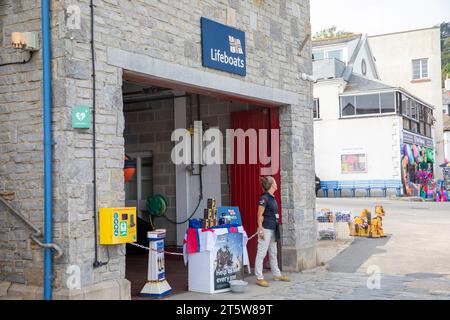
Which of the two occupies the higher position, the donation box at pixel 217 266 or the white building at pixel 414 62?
the white building at pixel 414 62

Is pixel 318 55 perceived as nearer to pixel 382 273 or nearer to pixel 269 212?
pixel 382 273

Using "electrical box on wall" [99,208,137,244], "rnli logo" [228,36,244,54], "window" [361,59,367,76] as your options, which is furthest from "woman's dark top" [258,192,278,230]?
"window" [361,59,367,76]

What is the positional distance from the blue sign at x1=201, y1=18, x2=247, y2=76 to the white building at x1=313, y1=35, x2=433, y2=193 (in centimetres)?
2264

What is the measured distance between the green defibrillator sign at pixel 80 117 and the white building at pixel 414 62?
1298 inches

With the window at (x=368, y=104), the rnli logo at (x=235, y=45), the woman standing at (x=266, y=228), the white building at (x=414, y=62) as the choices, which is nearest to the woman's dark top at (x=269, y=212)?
the woman standing at (x=266, y=228)

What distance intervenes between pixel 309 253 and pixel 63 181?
5684mm

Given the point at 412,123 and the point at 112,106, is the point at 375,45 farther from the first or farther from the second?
the point at 112,106

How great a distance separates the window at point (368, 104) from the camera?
3014 centimetres

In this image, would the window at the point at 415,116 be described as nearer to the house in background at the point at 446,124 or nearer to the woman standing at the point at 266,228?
the house in background at the point at 446,124

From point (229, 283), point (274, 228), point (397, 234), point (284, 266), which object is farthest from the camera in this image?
point (397, 234)

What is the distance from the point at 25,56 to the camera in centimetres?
629

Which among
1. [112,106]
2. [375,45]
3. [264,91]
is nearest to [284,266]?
[264,91]

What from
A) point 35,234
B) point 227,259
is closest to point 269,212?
point 227,259

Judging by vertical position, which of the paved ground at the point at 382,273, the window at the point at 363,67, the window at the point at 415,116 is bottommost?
the paved ground at the point at 382,273
